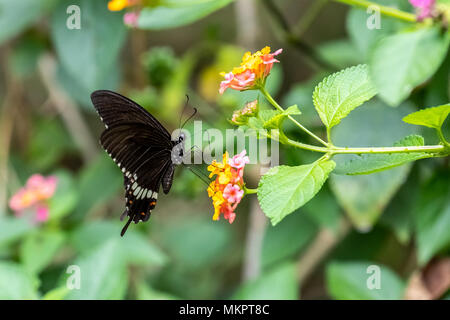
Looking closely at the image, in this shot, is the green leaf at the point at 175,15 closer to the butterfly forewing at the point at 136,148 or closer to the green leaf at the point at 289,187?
the butterfly forewing at the point at 136,148

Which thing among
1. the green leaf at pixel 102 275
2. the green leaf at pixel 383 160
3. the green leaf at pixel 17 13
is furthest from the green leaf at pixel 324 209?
the green leaf at pixel 17 13

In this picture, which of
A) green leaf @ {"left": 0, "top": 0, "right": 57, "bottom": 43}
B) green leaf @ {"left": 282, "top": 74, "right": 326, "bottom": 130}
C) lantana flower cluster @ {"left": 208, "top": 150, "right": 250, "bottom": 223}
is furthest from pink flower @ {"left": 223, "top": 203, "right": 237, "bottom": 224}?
green leaf @ {"left": 0, "top": 0, "right": 57, "bottom": 43}

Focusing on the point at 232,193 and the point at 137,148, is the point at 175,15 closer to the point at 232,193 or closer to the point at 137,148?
the point at 137,148

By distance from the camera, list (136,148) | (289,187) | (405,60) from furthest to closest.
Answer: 1. (136,148)
2. (405,60)
3. (289,187)

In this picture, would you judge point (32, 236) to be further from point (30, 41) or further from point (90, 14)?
point (30, 41)

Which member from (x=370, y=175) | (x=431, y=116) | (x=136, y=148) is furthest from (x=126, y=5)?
(x=370, y=175)
